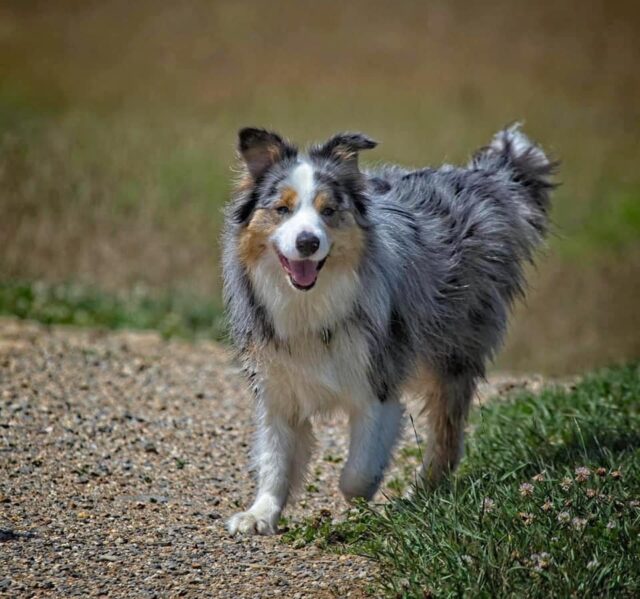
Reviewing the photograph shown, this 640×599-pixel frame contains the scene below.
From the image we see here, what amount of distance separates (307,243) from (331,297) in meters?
0.42

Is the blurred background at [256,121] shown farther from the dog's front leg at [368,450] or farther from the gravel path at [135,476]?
the dog's front leg at [368,450]

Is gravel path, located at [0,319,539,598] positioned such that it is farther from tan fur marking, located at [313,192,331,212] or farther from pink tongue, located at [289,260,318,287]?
tan fur marking, located at [313,192,331,212]

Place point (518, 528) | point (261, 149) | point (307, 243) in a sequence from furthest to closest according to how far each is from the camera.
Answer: point (261, 149) → point (307, 243) → point (518, 528)

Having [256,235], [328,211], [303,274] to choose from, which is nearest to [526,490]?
[303,274]

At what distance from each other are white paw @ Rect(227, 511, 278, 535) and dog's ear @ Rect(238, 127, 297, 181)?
157 centimetres

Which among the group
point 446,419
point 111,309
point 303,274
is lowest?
point 111,309

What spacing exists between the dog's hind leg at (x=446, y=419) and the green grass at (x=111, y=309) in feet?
10.6

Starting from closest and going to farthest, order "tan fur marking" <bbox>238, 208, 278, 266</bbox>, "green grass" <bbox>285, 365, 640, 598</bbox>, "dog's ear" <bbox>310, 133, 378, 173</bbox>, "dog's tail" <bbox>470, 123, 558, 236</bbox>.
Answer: "green grass" <bbox>285, 365, 640, 598</bbox>, "tan fur marking" <bbox>238, 208, 278, 266</bbox>, "dog's ear" <bbox>310, 133, 378, 173</bbox>, "dog's tail" <bbox>470, 123, 558, 236</bbox>

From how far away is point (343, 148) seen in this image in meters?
5.33

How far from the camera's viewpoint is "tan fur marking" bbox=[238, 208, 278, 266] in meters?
5.10

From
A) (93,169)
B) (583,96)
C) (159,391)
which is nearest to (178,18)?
(93,169)

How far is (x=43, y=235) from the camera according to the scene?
1141cm

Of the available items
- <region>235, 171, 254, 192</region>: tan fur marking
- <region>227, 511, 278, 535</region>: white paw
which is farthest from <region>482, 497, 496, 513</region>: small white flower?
<region>235, 171, 254, 192</region>: tan fur marking

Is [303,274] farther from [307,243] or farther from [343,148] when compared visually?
[343,148]
